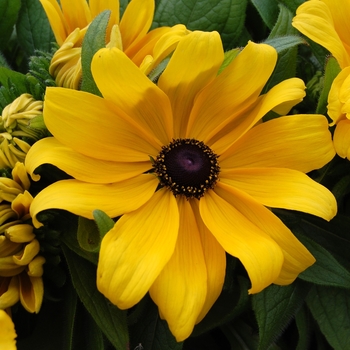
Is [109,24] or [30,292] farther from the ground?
[109,24]

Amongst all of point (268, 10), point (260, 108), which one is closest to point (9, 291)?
point (260, 108)

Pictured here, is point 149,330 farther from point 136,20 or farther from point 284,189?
point 136,20

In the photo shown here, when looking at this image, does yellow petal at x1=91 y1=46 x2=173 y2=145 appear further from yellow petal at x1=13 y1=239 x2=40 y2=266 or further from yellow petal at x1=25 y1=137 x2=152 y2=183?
yellow petal at x1=13 y1=239 x2=40 y2=266

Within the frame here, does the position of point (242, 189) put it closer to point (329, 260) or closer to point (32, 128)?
point (329, 260)

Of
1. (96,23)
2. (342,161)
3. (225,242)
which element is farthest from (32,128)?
(342,161)

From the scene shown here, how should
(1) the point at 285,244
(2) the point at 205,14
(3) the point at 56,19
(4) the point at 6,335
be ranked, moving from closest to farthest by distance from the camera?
(4) the point at 6,335 < (1) the point at 285,244 < (3) the point at 56,19 < (2) the point at 205,14

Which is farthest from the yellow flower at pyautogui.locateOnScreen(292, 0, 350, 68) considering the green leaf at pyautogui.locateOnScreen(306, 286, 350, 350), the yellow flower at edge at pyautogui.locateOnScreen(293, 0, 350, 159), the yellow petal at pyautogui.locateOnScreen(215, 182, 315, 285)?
the green leaf at pyautogui.locateOnScreen(306, 286, 350, 350)

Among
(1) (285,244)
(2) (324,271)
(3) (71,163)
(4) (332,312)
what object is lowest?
(4) (332,312)

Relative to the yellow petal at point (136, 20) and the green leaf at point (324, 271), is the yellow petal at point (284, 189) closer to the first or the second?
the green leaf at point (324, 271)
